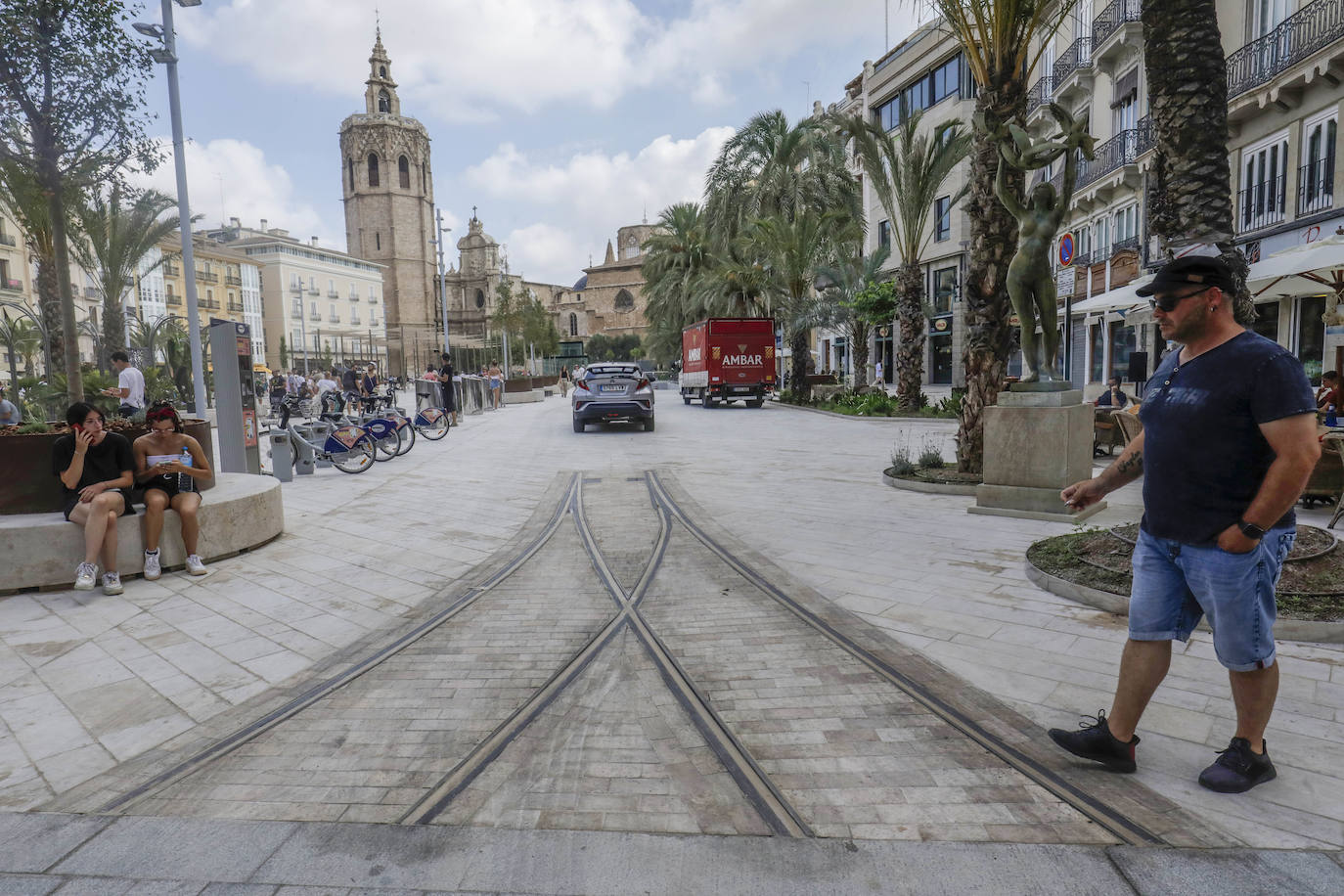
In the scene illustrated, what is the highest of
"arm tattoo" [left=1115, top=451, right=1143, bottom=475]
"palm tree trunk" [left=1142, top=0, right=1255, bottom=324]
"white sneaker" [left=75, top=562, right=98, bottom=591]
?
"palm tree trunk" [left=1142, top=0, right=1255, bottom=324]

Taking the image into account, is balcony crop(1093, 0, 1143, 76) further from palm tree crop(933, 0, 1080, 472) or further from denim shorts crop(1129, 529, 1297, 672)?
denim shorts crop(1129, 529, 1297, 672)

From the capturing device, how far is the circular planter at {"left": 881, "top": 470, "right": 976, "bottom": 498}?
9234mm

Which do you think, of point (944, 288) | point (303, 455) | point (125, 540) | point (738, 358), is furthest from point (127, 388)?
point (944, 288)

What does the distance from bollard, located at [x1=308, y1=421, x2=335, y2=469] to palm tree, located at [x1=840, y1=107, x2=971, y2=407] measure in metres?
14.1

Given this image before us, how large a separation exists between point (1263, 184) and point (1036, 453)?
14.5m

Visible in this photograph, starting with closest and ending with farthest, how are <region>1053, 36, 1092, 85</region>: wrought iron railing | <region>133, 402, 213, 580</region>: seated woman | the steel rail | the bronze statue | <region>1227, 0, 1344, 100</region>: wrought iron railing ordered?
the steel rail < <region>133, 402, 213, 580</region>: seated woman < the bronze statue < <region>1227, 0, 1344, 100</region>: wrought iron railing < <region>1053, 36, 1092, 85</region>: wrought iron railing

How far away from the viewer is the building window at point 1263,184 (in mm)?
16828

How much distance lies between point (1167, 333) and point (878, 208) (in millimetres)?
44342

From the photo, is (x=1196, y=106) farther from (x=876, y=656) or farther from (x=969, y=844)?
(x=969, y=844)

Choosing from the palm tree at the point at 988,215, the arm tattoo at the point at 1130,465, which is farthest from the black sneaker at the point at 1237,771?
the palm tree at the point at 988,215

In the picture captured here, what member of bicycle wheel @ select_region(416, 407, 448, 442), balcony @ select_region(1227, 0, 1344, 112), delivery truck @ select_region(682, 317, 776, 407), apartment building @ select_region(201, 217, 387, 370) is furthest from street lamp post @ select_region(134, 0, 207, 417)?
apartment building @ select_region(201, 217, 387, 370)

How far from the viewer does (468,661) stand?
4.20 m

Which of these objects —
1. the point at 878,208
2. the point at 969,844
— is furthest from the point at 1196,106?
the point at 878,208

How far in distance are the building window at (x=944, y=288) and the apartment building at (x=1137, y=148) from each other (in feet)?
0.31
